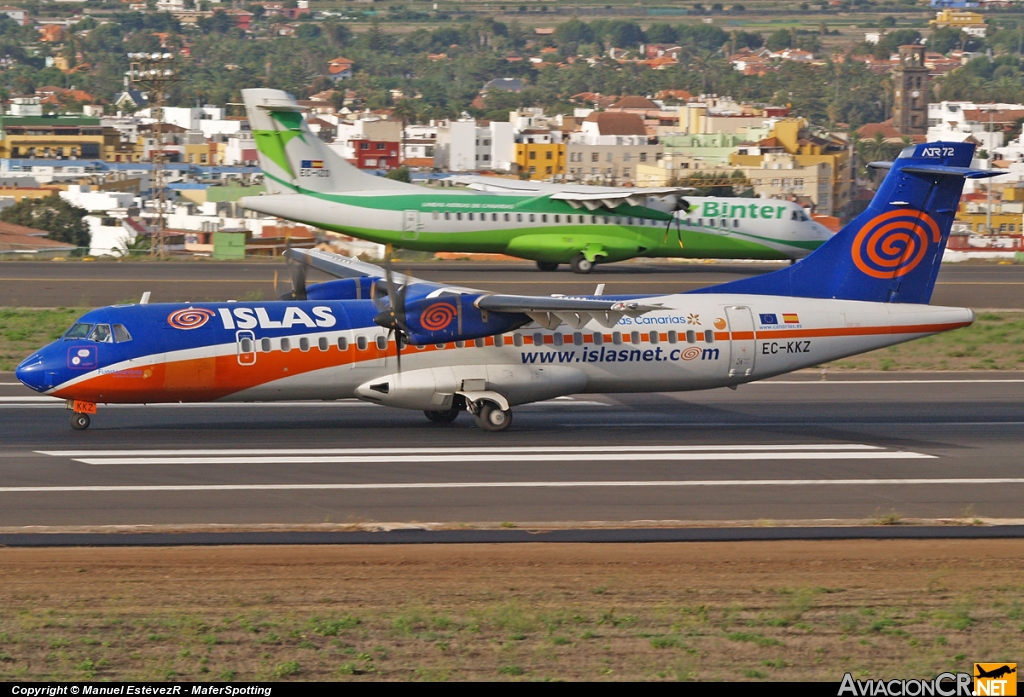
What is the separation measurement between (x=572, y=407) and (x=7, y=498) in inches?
491

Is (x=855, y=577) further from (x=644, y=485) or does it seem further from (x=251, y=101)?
(x=251, y=101)

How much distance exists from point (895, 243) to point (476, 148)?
6398 inches

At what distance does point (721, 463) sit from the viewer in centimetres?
2230

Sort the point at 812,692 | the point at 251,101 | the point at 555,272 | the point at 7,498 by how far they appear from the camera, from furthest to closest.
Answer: the point at 555,272
the point at 251,101
the point at 7,498
the point at 812,692

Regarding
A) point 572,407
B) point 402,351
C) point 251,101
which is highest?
point 251,101

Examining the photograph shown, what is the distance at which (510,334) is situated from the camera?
25.1m

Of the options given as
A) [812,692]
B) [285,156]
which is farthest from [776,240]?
[812,692]

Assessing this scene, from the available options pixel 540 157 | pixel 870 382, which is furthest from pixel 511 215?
pixel 540 157

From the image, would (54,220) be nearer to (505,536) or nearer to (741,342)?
(741,342)

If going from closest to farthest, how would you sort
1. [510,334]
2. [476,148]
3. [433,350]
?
[433,350]
[510,334]
[476,148]

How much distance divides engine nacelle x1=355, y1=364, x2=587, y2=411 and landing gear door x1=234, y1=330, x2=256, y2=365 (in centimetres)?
204

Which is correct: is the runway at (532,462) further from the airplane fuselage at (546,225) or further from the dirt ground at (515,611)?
the airplane fuselage at (546,225)

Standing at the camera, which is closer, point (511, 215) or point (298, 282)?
point (298, 282)

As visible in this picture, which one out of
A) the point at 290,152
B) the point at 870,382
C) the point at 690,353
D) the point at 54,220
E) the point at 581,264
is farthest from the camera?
the point at 54,220
